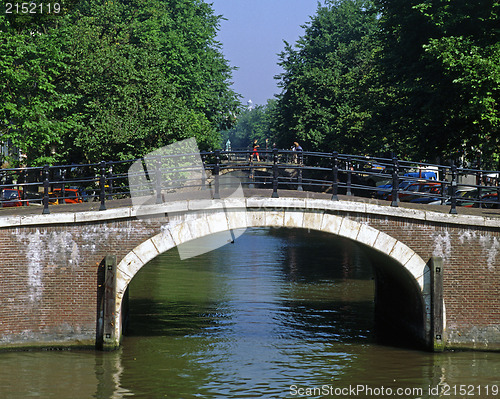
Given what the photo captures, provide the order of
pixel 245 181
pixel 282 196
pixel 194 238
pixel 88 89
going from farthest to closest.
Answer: pixel 88 89
pixel 245 181
pixel 282 196
pixel 194 238

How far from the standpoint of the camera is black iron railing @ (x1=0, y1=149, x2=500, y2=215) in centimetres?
1631

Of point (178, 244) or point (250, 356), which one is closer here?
point (178, 244)

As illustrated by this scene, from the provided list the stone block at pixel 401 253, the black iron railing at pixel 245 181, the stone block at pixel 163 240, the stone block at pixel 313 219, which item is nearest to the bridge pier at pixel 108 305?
the stone block at pixel 163 240

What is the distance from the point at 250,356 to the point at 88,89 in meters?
18.1

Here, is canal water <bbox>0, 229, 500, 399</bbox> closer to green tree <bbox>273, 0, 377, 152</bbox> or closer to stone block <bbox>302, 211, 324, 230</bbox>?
stone block <bbox>302, 211, 324, 230</bbox>

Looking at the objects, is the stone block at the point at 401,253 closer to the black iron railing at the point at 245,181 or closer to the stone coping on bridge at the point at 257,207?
the stone coping on bridge at the point at 257,207

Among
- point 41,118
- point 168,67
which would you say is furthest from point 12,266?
point 168,67

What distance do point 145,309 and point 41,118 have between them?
10977mm

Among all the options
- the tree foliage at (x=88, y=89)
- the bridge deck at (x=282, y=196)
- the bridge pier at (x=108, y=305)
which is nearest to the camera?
the bridge pier at (x=108, y=305)

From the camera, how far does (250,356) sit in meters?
16.5

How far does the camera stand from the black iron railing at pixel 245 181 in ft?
53.5

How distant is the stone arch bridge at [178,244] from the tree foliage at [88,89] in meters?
12.5

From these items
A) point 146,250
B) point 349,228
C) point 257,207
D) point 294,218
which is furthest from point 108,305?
point 349,228

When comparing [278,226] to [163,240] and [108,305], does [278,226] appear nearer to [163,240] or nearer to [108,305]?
[163,240]
